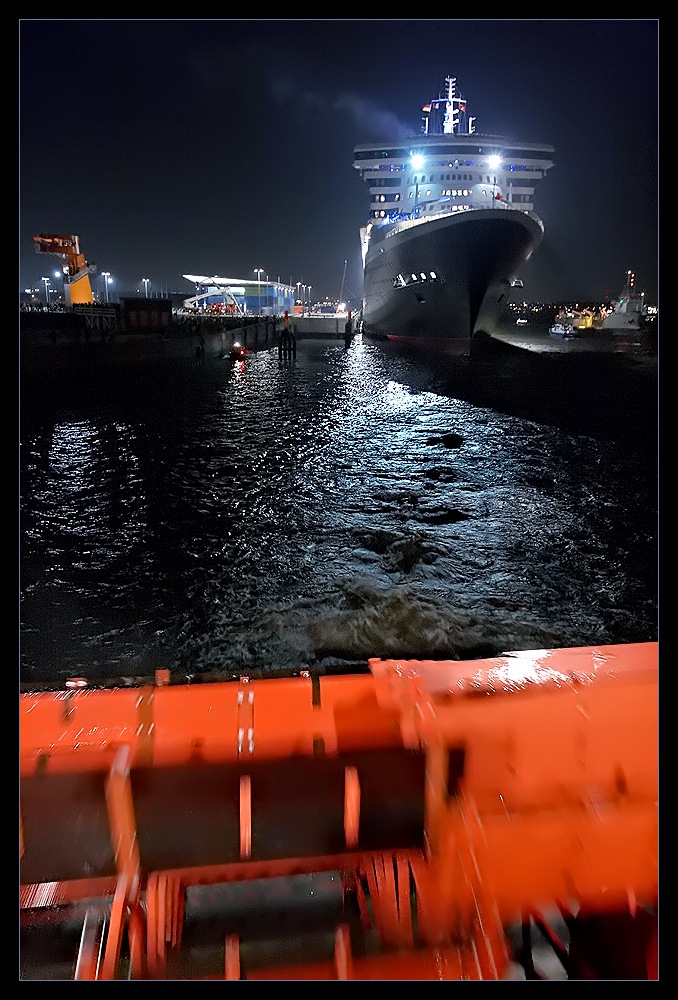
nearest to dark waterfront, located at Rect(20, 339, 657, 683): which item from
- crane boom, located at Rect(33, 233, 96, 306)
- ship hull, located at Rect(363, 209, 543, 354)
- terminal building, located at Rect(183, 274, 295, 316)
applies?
ship hull, located at Rect(363, 209, 543, 354)

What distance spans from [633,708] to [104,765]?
1885 mm

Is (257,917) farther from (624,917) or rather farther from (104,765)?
(624,917)

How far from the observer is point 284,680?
244 cm

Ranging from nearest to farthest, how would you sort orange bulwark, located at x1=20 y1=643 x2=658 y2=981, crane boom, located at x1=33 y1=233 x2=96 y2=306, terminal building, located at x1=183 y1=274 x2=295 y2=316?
1. orange bulwark, located at x1=20 y1=643 x2=658 y2=981
2. crane boom, located at x1=33 y1=233 x2=96 y2=306
3. terminal building, located at x1=183 y1=274 x2=295 y2=316

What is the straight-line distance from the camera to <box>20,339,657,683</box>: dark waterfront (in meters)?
5.47

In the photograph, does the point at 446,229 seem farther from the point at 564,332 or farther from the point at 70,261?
the point at 564,332

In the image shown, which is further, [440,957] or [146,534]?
[146,534]

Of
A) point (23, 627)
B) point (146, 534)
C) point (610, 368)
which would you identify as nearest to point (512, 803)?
point (23, 627)

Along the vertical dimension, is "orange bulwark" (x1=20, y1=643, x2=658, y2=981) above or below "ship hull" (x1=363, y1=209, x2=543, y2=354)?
below

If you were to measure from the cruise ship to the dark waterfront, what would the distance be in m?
12.8

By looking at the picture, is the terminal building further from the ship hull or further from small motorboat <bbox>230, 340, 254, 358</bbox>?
the ship hull

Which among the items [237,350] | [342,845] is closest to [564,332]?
[237,350]

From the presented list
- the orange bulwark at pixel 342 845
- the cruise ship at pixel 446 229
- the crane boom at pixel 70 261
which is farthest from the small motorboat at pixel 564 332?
the orange bulwark at pixel 342 845
